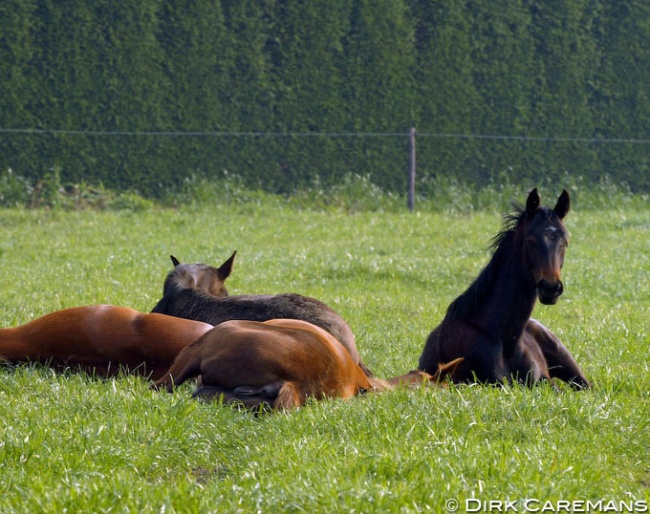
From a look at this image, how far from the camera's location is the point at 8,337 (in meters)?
6.34

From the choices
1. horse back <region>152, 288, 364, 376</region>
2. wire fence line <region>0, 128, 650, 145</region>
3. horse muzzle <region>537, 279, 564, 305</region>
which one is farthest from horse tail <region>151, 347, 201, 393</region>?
wire fence line <region>0, 128, 650, 145</region>

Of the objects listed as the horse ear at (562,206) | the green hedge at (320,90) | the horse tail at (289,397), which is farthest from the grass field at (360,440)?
the green hedge at (320,90)

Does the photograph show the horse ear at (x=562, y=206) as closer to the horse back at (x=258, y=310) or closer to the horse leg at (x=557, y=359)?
the horse leg at (x=557, y=359)

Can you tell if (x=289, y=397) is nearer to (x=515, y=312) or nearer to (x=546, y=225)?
(x=515, y=312)

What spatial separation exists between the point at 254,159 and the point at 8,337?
12171 mm

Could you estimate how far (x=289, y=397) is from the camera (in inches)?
202

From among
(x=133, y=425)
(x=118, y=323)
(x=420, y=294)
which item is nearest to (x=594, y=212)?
(x=420, y=294)

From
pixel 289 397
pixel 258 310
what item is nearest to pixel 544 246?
pixel 289 397

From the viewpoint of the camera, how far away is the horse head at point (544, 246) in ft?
19.6

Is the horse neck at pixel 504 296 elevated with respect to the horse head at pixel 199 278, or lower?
elevated

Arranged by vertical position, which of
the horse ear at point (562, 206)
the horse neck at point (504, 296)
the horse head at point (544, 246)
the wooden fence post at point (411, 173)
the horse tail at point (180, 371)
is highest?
the horse ear at point (562, 206)

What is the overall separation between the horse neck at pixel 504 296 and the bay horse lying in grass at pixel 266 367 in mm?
893

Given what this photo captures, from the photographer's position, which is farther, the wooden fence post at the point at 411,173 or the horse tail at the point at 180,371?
the wooden fence post at the point at 411,173

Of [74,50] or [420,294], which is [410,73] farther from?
[420,294]
